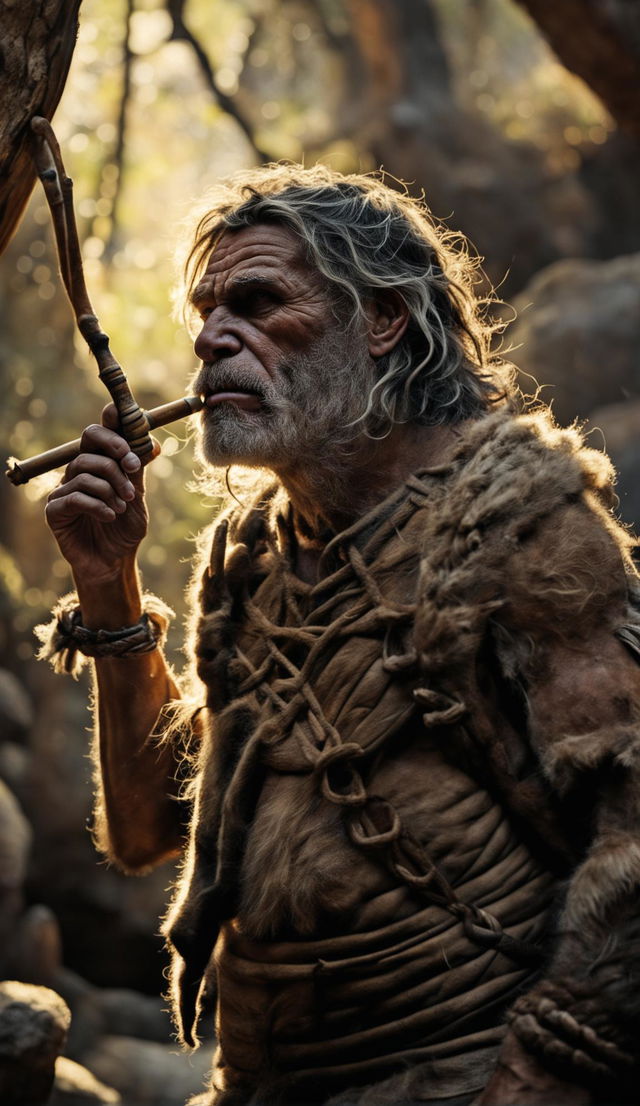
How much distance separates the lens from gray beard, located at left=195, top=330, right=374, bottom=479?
2652 millimetres

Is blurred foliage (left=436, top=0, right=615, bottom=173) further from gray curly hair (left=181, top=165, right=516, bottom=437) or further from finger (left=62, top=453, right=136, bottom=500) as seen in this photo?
finger (left=62, top=453, right=136, bottom=500)

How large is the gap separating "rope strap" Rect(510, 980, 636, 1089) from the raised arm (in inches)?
46.9

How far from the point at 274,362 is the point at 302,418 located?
0.47 feet

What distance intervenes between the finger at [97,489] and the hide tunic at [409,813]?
0.44 meters

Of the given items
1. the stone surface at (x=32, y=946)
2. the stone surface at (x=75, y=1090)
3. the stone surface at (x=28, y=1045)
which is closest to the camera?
the stone surface at (x=28, y=1045)

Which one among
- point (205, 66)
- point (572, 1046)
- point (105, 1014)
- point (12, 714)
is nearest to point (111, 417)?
point (572, 1046)

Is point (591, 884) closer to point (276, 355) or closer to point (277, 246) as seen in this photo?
point (276, 355)

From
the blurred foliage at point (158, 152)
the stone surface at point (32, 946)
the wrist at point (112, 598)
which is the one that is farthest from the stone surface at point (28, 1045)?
the blurred foliage at point (158, 152)

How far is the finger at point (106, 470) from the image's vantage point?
8.05 feet

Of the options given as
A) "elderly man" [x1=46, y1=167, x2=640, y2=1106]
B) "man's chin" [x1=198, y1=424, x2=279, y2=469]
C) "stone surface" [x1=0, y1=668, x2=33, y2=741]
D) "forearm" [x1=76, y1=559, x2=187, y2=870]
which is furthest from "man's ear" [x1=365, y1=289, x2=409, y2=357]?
"stone surface" [x1=0, y1=668, x2=33, y2=741]

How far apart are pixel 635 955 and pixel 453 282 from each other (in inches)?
61.5

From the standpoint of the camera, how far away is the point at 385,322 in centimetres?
281

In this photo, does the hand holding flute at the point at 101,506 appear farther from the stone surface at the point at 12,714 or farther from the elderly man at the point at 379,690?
the stone surface at the point at 12,714

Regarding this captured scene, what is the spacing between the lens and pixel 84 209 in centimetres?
1278
